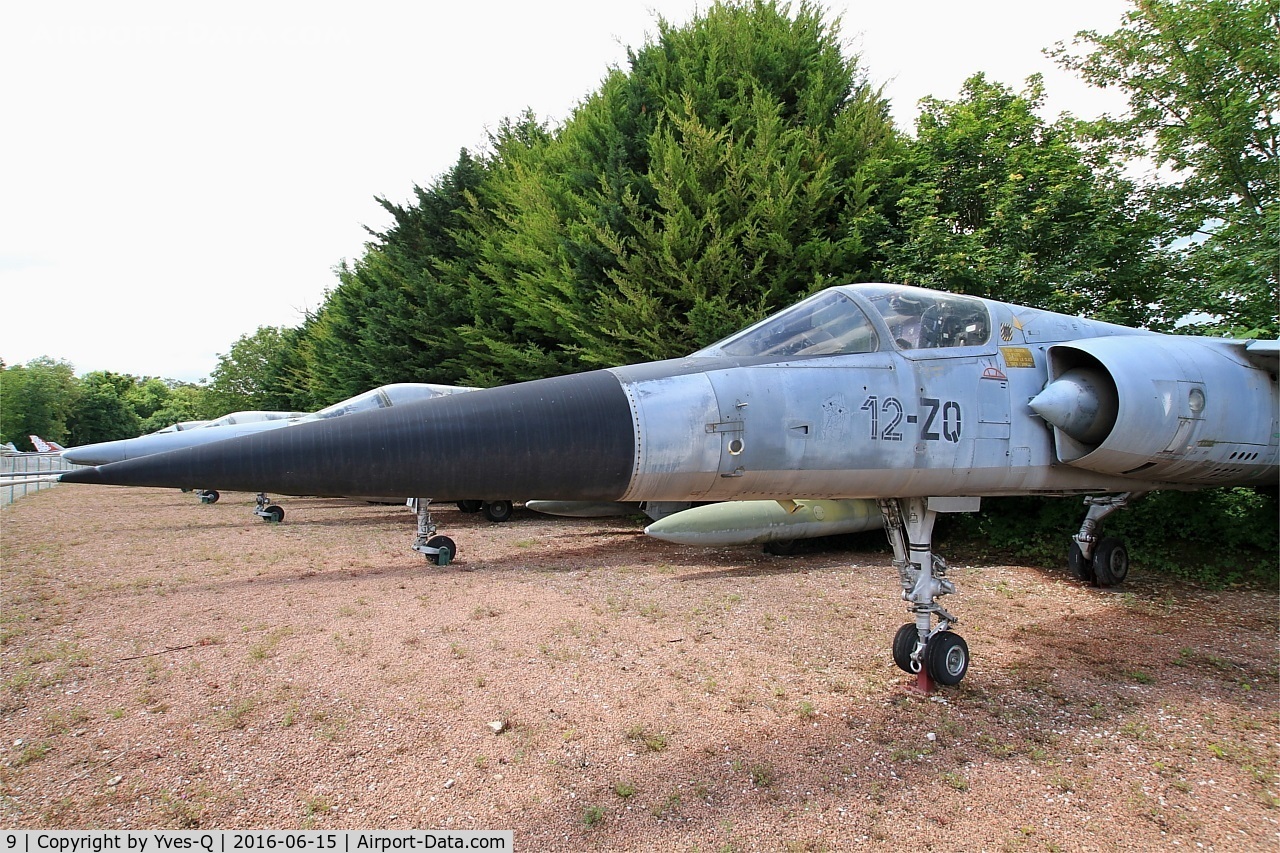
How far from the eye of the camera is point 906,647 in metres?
4.28

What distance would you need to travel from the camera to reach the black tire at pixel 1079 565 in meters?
7.19

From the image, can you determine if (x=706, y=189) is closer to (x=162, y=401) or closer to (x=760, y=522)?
(x=760, y=522)

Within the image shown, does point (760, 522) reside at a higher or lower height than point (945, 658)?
higher

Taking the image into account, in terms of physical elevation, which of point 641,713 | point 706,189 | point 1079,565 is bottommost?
point 641,713

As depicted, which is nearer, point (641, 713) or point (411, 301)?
point (641, 713)

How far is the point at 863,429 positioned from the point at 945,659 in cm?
165

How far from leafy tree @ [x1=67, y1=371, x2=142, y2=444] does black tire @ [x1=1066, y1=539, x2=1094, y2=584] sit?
261 feet

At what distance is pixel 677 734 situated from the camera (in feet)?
12.0

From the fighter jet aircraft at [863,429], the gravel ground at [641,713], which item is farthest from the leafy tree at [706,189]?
the fighter jet aircraft at [863,429]

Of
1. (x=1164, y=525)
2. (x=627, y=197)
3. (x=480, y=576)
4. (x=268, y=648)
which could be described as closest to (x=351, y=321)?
(x=627, y=197)

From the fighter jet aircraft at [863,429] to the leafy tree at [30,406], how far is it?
61.2 meters

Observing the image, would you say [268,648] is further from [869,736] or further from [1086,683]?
[1086,683]

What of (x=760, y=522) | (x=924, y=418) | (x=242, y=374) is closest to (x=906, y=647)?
(x=924, y=418)

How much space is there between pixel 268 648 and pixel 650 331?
22.7ft
